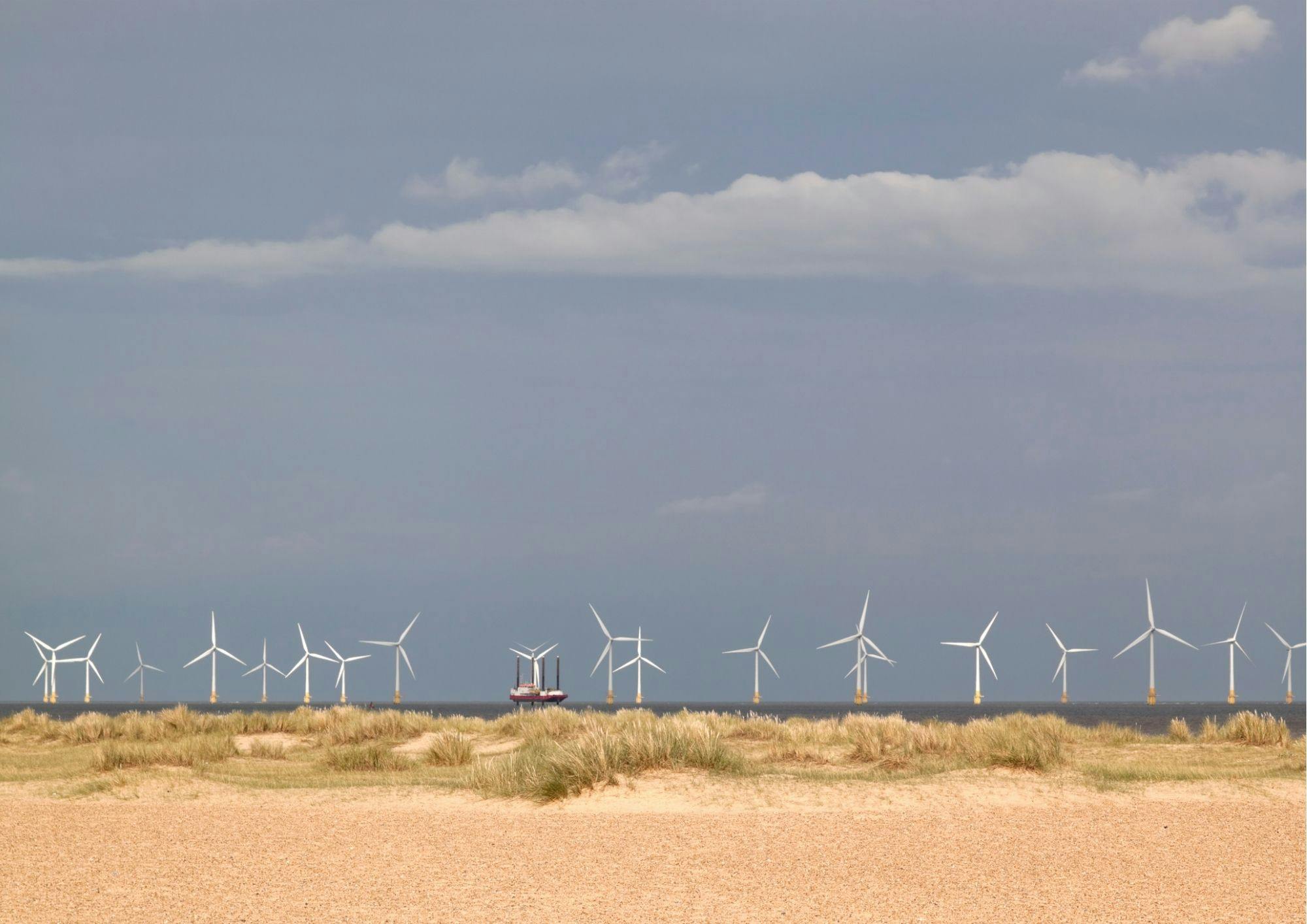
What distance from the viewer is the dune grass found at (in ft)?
79.1

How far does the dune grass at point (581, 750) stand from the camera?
2411 centimetres

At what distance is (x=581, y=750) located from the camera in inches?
933

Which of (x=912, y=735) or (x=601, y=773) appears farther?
(x=912, y=735)

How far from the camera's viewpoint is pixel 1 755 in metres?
39.3

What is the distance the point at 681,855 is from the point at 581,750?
21.5 ft

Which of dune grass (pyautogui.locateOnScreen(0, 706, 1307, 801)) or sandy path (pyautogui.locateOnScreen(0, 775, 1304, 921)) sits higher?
sandy path (pyautogui.locateOnScreen(0, 775, 1304, 921))

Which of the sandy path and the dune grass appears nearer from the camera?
the sandy path

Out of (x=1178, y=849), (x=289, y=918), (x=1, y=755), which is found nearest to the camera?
(x=289, y=918)

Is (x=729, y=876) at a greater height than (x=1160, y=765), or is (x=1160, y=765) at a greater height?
(x=729, y=876)

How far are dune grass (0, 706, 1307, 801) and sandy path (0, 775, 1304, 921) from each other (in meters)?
1.20

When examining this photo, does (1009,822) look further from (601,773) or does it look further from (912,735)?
(912,735)

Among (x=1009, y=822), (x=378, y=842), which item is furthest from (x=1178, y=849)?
(x=378, y=842)

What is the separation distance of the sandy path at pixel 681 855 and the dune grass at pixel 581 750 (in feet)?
3.93

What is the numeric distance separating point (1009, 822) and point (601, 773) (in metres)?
6.75
